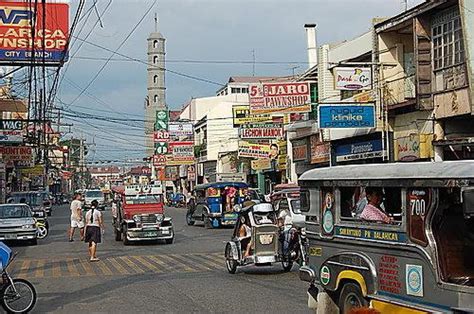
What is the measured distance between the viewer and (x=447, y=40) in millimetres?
25312

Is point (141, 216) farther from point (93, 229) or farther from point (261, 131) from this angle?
point (261, 131)

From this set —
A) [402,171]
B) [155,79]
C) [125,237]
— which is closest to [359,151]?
[125,237]

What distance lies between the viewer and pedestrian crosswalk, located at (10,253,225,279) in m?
19.1

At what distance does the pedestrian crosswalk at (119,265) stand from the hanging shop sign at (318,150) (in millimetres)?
17149

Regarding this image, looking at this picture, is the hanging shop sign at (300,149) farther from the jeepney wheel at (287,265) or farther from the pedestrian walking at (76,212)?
the jeepney wheel at (287,265)

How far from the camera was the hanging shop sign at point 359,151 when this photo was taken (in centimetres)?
3199

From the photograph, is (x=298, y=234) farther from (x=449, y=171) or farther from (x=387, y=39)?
(x=387, y=39)

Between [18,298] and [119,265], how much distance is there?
27.3 ft

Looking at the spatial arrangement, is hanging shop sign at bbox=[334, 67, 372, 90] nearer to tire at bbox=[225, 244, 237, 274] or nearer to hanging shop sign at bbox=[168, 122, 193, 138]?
tire at bbox=[225, 244, 237, 274]

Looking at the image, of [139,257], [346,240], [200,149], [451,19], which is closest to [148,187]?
[139,257]

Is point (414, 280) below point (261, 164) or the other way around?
below

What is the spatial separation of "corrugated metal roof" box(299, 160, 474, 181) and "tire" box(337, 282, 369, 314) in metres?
1.42

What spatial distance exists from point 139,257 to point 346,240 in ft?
46.3

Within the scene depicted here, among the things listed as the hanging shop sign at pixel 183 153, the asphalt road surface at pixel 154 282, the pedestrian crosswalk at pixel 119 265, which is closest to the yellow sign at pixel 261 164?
the hanging shop sign at pixel 183 153
